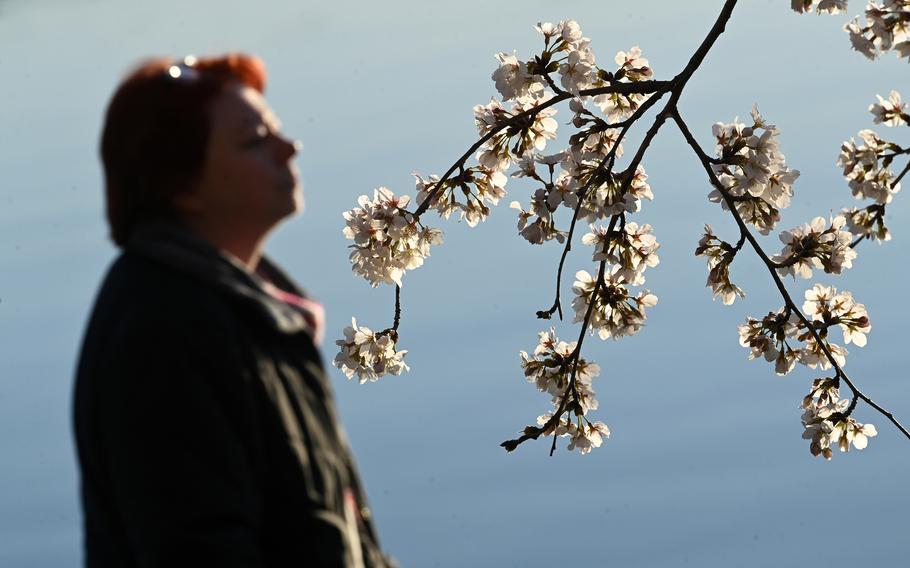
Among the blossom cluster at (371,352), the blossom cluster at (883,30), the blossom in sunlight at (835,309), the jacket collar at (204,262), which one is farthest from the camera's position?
the blossom cluster at (371,352)

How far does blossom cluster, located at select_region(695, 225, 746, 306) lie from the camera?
15.4 feet

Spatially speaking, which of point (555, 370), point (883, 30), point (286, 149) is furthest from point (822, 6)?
point (286, 149)

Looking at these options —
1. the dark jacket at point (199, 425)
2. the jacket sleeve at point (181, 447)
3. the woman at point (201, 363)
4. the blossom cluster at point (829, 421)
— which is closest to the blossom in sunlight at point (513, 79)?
the blossom cluster at point (829, 421)

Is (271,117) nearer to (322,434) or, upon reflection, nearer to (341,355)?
(322,434)

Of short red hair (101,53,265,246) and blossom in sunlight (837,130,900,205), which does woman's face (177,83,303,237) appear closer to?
short red hair (101,53,265,246)

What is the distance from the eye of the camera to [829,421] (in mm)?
4941

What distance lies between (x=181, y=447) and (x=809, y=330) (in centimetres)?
328

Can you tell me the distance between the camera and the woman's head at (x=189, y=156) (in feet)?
6.84

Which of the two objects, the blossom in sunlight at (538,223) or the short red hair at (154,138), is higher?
the blossom in sunlight at (538,223)

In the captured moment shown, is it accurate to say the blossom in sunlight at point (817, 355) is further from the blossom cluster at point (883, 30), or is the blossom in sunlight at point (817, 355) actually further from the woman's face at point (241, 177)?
the woman's face at point (241, 177)

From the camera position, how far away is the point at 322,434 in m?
2.17

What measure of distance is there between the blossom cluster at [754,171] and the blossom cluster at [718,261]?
0.15 m

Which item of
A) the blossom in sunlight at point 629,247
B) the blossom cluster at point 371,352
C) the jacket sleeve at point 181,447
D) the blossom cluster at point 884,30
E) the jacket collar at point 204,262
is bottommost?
the jacket sleeve at point 181,447

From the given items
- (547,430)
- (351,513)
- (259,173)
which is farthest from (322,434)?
(547,430)
